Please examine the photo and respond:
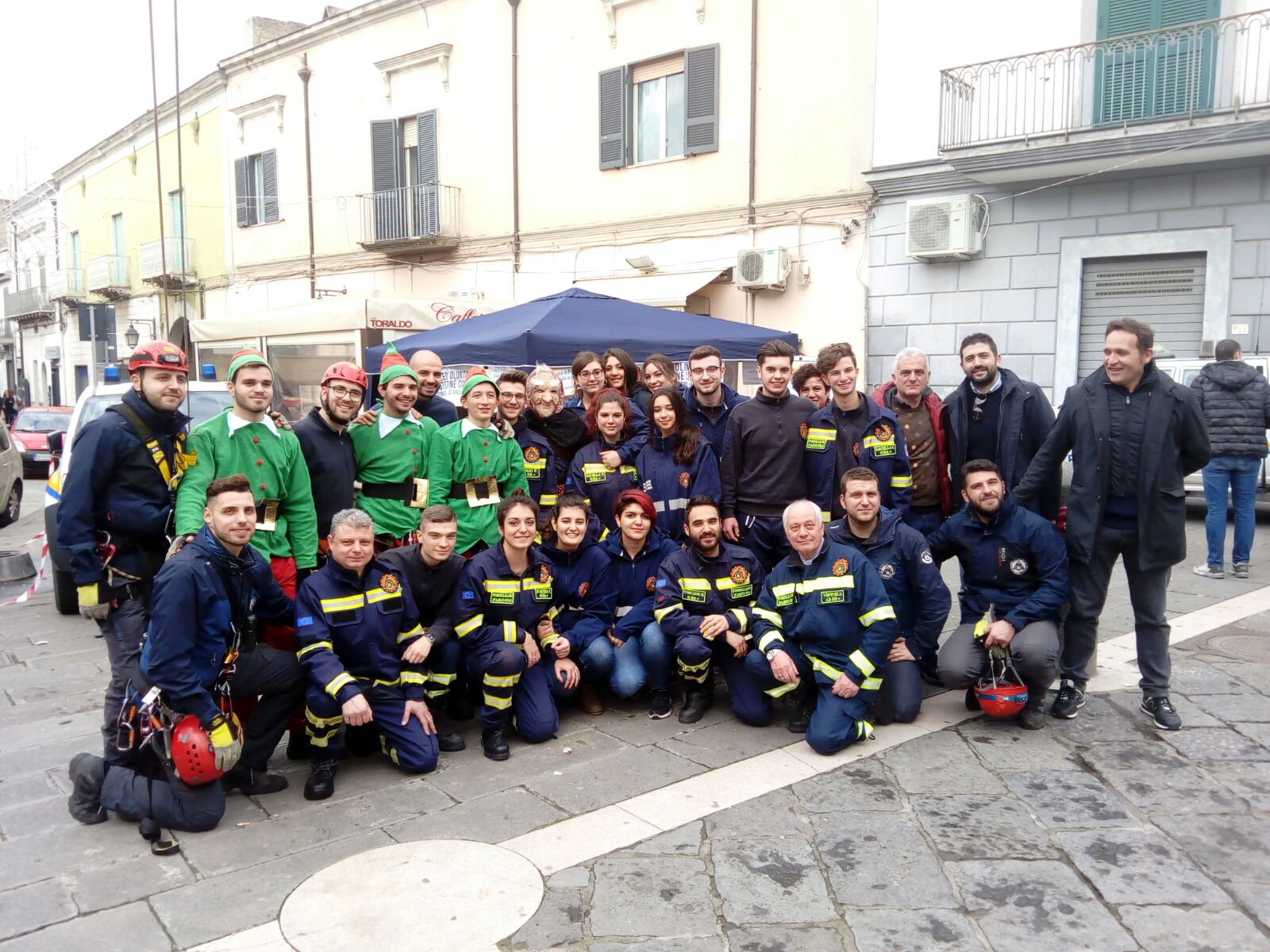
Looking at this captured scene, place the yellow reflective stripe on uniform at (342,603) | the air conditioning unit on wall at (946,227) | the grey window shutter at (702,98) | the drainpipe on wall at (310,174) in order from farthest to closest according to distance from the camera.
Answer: the drainpipe on wall at (310,174) → the grey window shutter at (702,98) → the air conditioning unit on wall at (946,227) → the yellow reflective stripe on uniform at (342,603)

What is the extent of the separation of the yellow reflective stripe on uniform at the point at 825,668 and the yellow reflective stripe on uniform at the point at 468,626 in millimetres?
1640

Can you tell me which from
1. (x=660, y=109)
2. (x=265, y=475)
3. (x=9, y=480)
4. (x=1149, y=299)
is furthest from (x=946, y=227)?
(x=9, y=480)

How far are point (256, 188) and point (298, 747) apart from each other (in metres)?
20.1

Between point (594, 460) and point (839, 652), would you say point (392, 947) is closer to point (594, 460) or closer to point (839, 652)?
point (839, 652)

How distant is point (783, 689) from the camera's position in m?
4.96

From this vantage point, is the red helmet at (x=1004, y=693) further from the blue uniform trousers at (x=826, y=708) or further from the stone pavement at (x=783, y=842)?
the blue uniform trousers at (x=826, y=708)

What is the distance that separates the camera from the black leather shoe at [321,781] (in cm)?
423

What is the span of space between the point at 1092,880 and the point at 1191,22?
10568 millimetres

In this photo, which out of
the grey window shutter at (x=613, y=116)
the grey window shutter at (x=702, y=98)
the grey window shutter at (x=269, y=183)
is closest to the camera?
the grey window shutter at (x=702, y=98)

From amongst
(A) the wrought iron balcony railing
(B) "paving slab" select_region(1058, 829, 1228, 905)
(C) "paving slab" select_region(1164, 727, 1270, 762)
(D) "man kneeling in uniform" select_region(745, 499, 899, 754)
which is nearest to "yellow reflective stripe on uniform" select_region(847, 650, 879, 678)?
(D) "man kneeling in uniform" select_region(745, 499, 899, 754)

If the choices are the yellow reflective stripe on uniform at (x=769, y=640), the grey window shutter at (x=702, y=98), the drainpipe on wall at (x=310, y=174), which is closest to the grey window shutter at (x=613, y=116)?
the grey window shutter at (x=702, y=98)

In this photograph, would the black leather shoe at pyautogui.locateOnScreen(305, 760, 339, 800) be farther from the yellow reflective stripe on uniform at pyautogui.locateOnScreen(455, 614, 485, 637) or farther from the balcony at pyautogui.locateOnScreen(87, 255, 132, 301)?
the balcony at pyautogui.locateOnScreen(87, 255, 132, 301)

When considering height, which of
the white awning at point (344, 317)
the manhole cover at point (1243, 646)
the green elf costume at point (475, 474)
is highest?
the white awning at point (344, 317)

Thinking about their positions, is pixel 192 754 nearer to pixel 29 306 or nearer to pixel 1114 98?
pixel 1114 98
